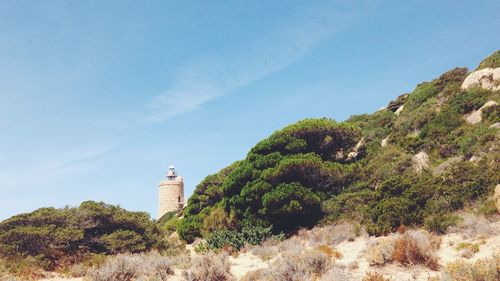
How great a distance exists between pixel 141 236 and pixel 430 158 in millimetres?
15967

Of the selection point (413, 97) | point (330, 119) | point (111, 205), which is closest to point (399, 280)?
point (111, 205)

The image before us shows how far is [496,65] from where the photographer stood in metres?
27.7

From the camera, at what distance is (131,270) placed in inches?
433

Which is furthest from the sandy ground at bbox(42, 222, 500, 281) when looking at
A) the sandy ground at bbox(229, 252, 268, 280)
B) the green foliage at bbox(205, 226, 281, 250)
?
the green foliage at bbox(205, 226, 281, 250)

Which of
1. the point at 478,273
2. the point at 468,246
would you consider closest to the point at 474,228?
the point at 468,246

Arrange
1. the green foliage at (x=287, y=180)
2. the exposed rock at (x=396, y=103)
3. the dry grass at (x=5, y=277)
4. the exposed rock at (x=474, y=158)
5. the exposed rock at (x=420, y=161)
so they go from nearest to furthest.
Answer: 1. the dry grass at (x=5, y=277)
2. the exposed rock at (x=474, y=158)
3. the exposed rock at (x=420, y=161)
4. the green foliage at (x=287, y=180)
5. the exposed rock at (x=396, y=103)

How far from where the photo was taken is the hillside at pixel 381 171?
15.6 m

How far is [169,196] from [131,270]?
51.0 meters

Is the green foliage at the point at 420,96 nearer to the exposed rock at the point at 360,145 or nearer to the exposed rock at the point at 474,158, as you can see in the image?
the exposed rock at the point at 360,145

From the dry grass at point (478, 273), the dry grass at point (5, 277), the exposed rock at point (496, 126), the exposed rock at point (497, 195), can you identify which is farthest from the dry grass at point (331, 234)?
the dry grass at point (5, 277)

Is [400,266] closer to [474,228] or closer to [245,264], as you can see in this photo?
[474,228]

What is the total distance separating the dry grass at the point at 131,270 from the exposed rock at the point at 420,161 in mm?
15037

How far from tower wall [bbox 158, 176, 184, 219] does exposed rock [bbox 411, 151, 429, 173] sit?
43903 mm

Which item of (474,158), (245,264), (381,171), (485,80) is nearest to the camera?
(245,264)
